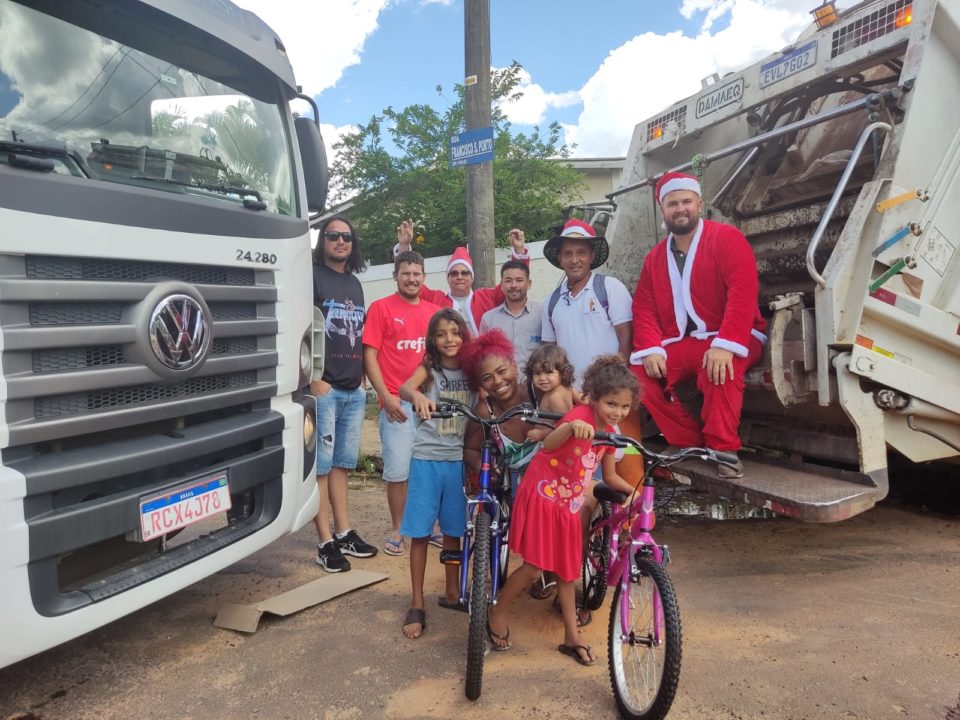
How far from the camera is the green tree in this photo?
12.2m

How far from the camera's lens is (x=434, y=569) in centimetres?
419

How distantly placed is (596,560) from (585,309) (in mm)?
1460

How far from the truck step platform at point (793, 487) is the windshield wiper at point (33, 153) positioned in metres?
2.98

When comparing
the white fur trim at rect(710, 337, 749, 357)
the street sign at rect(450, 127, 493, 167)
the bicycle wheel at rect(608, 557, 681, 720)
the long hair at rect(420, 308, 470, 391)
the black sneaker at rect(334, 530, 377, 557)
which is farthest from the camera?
the street sign at rect(450, 127, 493, 167)

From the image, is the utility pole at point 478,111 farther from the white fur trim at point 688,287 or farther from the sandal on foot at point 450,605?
the sandal on foot at point 450,605

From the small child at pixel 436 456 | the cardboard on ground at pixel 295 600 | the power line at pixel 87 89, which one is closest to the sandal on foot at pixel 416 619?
the small child at pixel 436 456

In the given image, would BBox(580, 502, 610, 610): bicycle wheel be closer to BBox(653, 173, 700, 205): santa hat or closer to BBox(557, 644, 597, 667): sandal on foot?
BBox(557, 644, 597, 667): sandal on foot

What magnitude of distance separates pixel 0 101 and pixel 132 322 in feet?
2.68

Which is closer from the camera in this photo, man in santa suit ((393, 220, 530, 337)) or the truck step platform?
the truck step platform

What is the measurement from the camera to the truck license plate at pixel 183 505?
2547 millimetres

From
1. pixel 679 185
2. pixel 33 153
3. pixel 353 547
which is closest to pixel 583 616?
pixel 353 547

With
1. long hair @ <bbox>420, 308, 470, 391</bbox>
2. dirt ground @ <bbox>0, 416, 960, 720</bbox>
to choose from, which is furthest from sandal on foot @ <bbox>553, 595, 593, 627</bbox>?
long hair @ <bbox>420, 308, 470, 391</bbox>

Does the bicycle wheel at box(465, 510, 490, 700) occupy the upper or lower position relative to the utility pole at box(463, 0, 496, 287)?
lower

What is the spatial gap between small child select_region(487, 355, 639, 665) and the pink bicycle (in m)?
0.13
